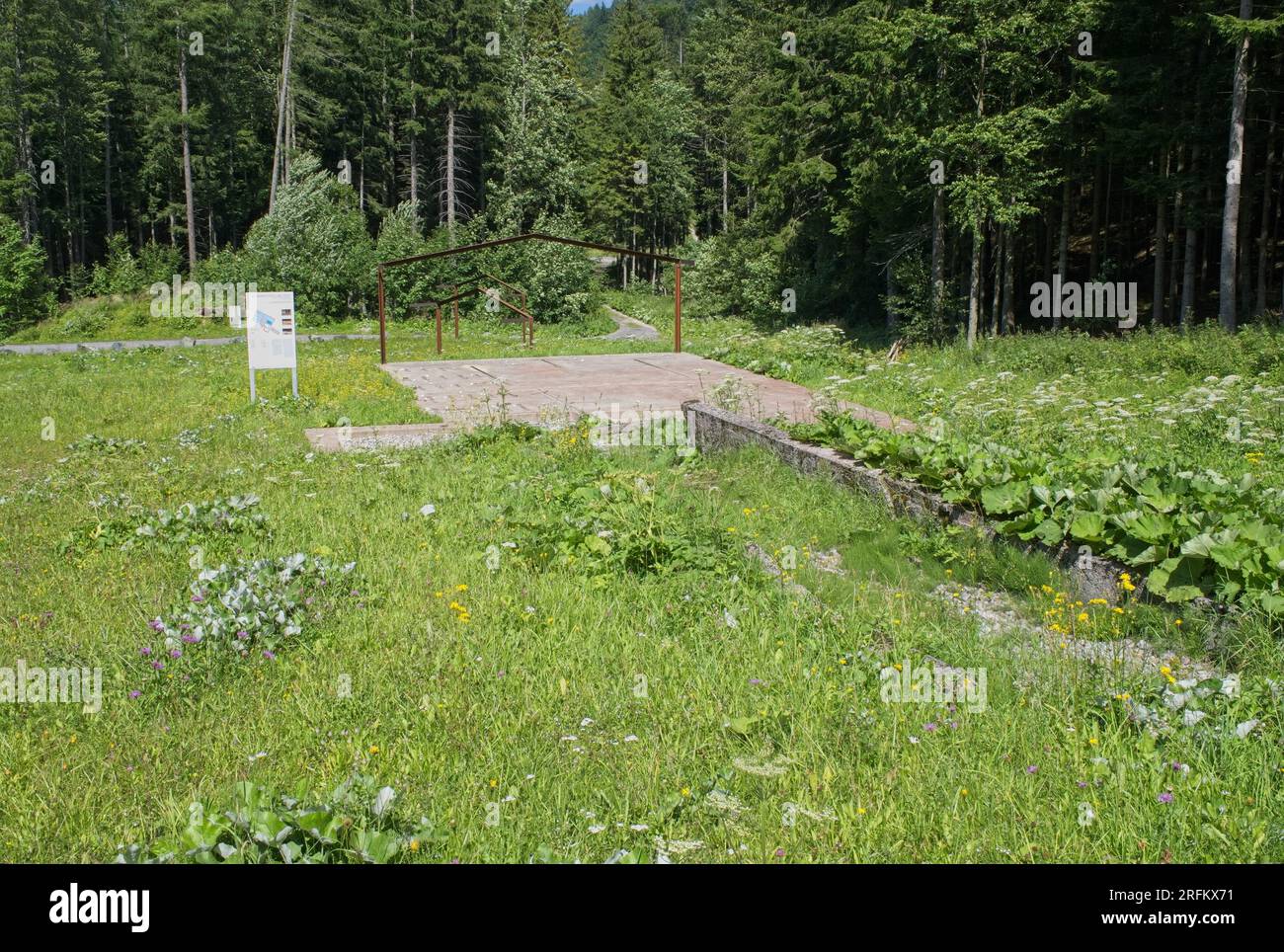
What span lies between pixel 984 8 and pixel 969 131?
299 cm

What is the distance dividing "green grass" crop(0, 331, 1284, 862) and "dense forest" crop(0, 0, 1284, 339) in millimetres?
18076

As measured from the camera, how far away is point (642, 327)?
132 feet

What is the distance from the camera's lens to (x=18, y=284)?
36844mm

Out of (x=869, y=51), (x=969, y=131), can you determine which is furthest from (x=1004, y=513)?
(x=869, y=51)

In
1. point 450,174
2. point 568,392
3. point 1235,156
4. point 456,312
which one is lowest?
point 568,392

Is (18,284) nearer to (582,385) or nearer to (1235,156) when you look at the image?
(582,385)

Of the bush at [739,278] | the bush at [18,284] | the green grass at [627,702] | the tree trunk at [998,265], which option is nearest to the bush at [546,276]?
the bush at [739,278]

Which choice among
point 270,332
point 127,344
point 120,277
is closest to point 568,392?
point 270,332

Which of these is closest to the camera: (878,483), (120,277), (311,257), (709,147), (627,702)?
(627,702)

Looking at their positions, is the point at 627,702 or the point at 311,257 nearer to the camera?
the point at 627,702

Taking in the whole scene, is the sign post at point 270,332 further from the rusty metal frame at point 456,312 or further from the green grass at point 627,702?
the rusty metal frame at point 456,312

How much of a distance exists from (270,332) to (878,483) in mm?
10388

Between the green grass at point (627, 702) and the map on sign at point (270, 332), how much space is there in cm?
675

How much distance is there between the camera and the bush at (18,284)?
36.8 meters
